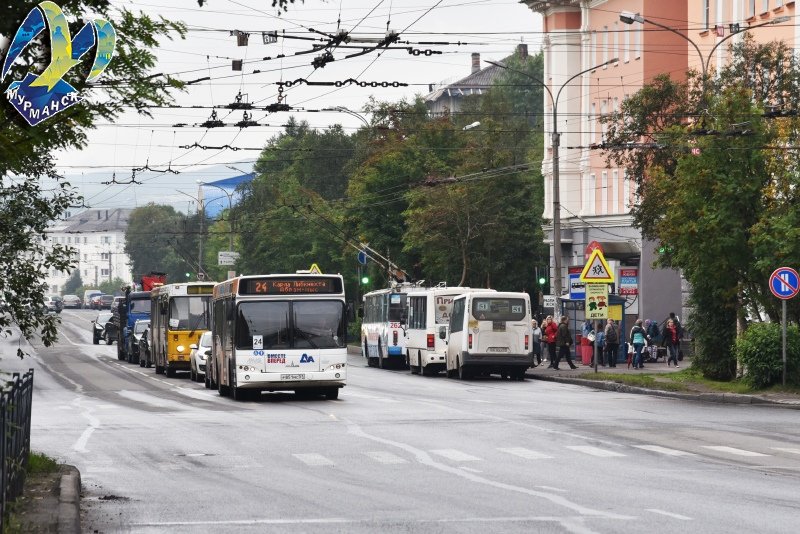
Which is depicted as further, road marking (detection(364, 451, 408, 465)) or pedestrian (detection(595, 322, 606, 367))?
pedestrian (detection(595, 322, 606, 367))

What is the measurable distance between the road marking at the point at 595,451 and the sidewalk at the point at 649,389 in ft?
33.2

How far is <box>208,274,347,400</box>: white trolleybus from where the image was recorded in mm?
32750

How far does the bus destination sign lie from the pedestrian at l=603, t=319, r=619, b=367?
1724 cm

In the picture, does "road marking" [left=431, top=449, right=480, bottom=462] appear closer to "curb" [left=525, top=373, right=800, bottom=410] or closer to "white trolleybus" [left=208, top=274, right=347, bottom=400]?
"curb" [left=525, top=373, right=800, bottom=410]

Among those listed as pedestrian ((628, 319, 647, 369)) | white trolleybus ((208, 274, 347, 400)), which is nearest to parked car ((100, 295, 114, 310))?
pedestrian ((628, 319, 647, 369))

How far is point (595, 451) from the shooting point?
20.2 m

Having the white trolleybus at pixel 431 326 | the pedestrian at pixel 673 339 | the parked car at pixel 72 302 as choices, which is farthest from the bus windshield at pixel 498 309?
the parked car at pixel 72 302

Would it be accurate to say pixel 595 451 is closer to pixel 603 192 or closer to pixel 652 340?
pixel 652 340

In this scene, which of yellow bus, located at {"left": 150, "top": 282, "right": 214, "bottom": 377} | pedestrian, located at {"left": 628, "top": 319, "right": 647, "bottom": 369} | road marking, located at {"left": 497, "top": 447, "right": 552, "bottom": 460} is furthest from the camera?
yellow bus, located at {"left": 150, "top": 282, "right": 214, "bottom": 377}

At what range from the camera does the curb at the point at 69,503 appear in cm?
1202

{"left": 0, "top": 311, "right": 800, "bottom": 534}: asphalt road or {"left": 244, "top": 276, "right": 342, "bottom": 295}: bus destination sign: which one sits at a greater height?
{"left": 244, "top": 276, "right": 342, "bottom": 295}: bus destination sign

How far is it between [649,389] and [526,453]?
1660cm

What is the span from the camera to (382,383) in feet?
141

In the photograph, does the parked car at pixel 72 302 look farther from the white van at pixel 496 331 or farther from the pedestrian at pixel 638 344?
the white van at pixel 496 331
